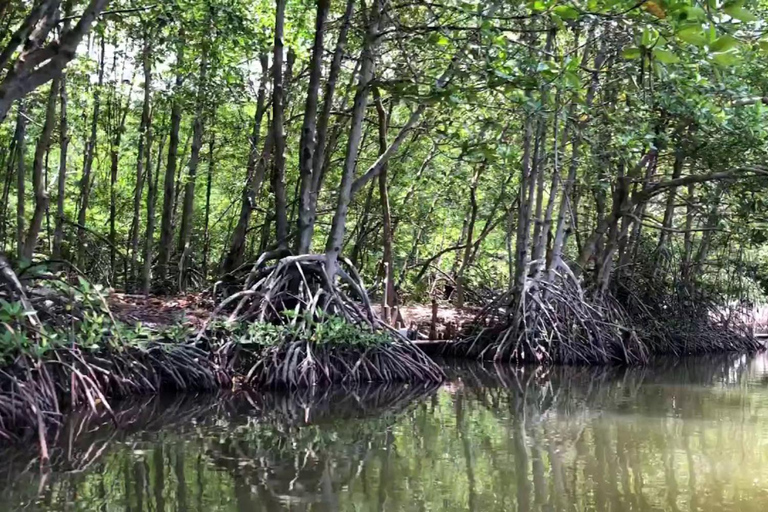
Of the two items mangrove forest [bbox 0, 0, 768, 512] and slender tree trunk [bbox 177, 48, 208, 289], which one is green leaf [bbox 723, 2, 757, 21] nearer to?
mangrove forest [bbox 0, 0, 768, 512]

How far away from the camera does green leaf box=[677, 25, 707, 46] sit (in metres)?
2.48

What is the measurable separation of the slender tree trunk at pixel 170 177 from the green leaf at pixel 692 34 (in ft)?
18.3

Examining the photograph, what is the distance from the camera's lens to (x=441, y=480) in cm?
413

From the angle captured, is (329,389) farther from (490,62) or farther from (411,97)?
(490,62)

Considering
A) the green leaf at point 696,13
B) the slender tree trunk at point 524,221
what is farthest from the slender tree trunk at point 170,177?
the green leaf at point 696,13

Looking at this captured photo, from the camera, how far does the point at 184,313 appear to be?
7211 mm

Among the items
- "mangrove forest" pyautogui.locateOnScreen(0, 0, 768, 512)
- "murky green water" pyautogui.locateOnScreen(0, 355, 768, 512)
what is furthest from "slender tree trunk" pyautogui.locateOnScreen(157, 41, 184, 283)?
"murky green water" pyautogui.locateOnScreen(0, 355, 768, 512)

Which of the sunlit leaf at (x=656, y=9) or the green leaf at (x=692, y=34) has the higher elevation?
the sunlit leaf at (x=656, y=9)

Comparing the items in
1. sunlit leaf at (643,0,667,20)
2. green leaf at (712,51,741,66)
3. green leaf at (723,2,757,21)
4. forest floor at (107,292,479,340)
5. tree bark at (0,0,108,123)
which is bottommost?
forest floor at (107,292,479,340)

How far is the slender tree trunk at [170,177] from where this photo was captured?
27.6 feet

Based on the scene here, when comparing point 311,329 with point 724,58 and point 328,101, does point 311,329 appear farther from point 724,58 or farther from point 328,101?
point 724,58

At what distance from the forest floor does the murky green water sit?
95 centimetres

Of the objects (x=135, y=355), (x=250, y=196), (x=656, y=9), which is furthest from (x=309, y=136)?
(x=656, y=9)

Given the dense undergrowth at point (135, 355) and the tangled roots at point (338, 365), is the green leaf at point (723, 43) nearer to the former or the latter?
the dense undergrowth at point (135, 355)
